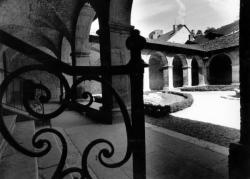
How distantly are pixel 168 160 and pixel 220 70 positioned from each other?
24466 mm

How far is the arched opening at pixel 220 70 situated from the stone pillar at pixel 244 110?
23.5 metres

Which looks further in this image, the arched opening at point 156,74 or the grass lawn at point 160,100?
the arched opening at point 156,74

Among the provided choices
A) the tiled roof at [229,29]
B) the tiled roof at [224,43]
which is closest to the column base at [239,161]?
the tiled roof at [224,43]

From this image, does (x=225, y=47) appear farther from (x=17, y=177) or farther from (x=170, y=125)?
(x=17, y=177)

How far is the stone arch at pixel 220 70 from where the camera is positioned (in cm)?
2273

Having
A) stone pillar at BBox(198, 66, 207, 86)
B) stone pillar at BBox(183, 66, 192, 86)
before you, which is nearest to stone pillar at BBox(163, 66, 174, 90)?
stone pillar at BBox(183, 66, 192, 86)

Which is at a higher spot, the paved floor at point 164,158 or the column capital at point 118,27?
the column capital at point 118,27

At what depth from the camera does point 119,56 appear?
490 cm

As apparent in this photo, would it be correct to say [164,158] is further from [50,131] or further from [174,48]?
[174,48]

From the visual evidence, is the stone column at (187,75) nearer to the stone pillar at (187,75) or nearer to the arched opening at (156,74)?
the stone pillar at (187,75)

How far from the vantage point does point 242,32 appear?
1848 millimetres

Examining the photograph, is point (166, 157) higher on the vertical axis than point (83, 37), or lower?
lower

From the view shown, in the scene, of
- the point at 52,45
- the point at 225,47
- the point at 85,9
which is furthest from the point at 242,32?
the point at 225,47

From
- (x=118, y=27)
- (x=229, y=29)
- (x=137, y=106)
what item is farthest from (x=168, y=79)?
(x=137, y=106)
